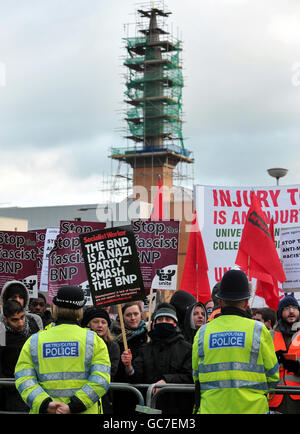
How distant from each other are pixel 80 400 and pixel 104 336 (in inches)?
78.7

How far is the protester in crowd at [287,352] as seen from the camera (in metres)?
6.41

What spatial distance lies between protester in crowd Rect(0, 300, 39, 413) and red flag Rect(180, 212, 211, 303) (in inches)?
211

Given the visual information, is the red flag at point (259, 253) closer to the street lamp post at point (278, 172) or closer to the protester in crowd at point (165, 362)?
the street lamp post at point (278, 172)

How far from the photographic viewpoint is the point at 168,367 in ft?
21.9

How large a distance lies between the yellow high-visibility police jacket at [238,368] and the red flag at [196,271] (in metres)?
7.14

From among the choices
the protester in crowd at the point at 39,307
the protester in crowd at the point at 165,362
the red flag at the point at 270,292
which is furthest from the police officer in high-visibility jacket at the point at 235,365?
the red flag at the point at 270,292

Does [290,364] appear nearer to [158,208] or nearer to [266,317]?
[266,317]

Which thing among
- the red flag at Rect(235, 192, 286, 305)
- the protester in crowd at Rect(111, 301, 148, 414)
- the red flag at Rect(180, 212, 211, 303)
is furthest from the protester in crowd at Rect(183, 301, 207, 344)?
the red flag at Rect(180, 212, 211, 303)

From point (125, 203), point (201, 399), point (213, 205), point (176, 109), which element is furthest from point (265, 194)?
point (176, 109)

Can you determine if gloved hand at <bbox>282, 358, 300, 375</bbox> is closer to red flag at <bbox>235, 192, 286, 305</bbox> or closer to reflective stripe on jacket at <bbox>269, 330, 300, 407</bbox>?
reflective stripe on jacket at <bbox>269, 330, 300, 407</bbox>

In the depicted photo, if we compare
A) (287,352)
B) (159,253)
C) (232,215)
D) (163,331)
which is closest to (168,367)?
(163,331)

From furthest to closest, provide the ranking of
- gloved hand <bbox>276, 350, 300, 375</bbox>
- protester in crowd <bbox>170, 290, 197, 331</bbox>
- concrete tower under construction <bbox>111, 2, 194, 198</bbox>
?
1. concrete tower under construction <bbox>111, 2, 194, 198</bbox>
2. protester in crowd <bbox>170, 290, 197, 331</bbox>
3. gloved hand <bbox>276, 350, 300, 375</bbox>

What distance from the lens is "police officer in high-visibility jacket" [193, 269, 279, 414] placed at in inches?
202

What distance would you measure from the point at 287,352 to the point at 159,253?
5.65 m
